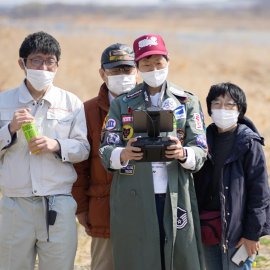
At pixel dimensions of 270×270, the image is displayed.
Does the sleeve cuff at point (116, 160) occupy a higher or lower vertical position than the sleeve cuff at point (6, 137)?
lower

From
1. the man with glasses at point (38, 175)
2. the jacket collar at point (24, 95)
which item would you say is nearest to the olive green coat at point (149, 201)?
the man with glasses at point (38, 175)

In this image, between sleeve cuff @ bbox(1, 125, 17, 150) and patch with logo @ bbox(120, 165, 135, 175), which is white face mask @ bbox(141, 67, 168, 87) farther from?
sleeve cuff @ bbox(1, 125, 17, 150)

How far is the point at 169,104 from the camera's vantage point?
4.41m

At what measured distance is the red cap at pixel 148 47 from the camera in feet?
14.3

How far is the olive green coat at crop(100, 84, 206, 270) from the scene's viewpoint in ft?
14.2

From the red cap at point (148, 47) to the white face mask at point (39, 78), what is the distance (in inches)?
22.0

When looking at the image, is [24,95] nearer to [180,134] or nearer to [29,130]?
[29,130]

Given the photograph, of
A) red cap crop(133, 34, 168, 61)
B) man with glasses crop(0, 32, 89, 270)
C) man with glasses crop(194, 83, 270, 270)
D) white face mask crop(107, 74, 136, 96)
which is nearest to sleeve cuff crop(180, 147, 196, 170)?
man with glasses crop(194, 83, 270, 270)

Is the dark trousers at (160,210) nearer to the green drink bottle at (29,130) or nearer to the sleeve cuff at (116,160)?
the sleeve cuff at (116,160)

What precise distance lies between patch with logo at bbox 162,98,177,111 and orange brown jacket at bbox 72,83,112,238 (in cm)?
62

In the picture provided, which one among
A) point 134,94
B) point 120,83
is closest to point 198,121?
point 134,94

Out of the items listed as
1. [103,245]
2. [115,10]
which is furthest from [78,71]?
[115,10]

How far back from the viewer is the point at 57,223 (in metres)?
4.50

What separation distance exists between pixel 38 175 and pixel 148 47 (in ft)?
3.35
